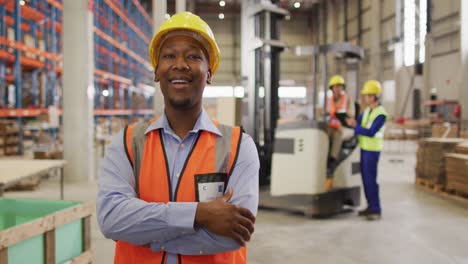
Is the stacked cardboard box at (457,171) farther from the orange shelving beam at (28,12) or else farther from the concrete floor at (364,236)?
Result: the orange shelving beam at (28,12)

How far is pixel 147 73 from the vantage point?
101ft

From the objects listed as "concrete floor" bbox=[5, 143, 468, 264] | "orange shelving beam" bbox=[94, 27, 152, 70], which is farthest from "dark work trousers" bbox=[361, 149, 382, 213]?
"orange shelving beam" bbox=[94, 27, 152, 70]

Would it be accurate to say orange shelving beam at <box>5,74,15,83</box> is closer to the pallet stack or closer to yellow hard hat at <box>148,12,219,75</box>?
the pallet stack

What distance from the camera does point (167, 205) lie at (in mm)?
1640

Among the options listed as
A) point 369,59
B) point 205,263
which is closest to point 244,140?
point 205,263

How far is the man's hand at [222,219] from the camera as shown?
163 centimetres

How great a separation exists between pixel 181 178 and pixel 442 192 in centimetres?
860

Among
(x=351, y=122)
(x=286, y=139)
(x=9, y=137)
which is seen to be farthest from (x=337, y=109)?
(x=9, y=137)

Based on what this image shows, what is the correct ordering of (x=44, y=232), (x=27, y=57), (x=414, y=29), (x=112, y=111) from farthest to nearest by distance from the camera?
(x=414, y=29) < (x=112, y=111) < (x=27, y=57) < (x=44, y=232)

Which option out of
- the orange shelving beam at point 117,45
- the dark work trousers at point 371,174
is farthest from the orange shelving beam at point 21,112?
the dark work trousers at point 371,174

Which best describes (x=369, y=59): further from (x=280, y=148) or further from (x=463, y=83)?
(x=280, y=148)

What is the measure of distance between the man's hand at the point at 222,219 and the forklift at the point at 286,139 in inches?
213

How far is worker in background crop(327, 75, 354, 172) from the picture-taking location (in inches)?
301

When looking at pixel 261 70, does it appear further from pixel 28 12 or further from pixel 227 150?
pixel 28 12
